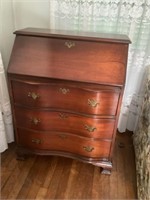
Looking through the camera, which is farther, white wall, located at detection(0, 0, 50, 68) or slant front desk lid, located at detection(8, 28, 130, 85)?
white wall, located at detection(0, 0, 50, 68)

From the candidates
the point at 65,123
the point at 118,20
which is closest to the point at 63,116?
the point at 65,123

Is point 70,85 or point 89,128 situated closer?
point 70,85

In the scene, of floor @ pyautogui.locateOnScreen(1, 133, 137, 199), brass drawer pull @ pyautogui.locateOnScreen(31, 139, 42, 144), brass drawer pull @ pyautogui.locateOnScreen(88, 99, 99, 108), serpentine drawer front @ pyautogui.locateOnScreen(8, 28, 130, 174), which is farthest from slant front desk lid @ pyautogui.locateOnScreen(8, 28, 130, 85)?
floor @ pyautogui.locateOnScreen(1, 133, 137, 199)

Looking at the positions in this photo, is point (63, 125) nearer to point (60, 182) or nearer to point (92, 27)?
point (60, 182)

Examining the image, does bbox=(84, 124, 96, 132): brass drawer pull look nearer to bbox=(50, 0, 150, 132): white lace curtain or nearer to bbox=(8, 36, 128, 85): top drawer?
bbox=(8, 36, 128, 85): top drawer

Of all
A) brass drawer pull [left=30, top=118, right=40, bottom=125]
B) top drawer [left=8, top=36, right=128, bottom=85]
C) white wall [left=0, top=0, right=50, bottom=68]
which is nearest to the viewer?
top drawer [left=8, top=36, right=128, bottom=85]

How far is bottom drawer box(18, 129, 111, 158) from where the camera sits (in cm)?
147

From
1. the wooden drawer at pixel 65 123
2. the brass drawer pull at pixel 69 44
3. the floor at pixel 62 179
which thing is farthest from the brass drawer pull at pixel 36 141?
the brass drawer pull at pixel 69 44

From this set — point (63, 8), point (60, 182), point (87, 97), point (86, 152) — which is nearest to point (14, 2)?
point (63, 8)

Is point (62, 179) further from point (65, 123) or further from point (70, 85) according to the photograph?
point (70, 85)

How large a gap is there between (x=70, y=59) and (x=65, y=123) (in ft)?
1.56

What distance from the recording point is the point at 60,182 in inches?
60.4

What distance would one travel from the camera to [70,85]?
1.28 metres

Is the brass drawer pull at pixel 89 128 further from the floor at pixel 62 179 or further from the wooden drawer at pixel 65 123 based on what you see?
the floor at pixel 62 179
